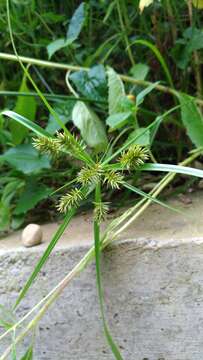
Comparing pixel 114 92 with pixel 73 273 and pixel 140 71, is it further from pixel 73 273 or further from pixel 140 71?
pixel 73 273

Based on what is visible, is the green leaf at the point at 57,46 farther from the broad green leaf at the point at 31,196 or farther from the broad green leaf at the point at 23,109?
the broad green leaf at the point at 31,196

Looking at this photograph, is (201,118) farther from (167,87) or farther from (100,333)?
(100,333)

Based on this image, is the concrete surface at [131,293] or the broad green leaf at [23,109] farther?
the broad green leaf at [23,109]

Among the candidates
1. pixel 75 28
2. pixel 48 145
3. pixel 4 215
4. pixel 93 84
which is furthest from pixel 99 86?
pixel 48 145

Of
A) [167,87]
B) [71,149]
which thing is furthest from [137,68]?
[71,149]

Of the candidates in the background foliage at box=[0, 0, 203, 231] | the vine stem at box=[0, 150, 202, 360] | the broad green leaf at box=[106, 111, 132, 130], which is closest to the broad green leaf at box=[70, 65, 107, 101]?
the background foliage at box=[0, 0, 203, 231]

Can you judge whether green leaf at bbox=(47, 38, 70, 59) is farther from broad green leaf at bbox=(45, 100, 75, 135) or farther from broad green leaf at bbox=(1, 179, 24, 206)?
broad green leaf at bbox=(1, 179, 24, 206)

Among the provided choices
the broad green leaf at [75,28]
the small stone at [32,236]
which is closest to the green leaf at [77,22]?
the broad green leaf at [75,28]
